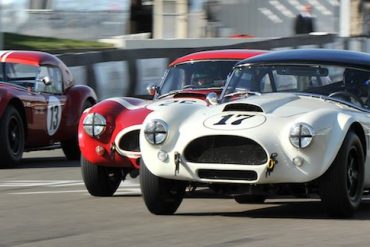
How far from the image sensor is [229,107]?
791 centimetres

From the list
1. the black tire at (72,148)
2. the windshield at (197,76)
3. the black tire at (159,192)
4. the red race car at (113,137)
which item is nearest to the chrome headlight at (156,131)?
the black tire at (159,192)

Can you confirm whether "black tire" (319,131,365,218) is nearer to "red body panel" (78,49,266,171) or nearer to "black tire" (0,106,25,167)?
"red body panel" (78,49,266,171)

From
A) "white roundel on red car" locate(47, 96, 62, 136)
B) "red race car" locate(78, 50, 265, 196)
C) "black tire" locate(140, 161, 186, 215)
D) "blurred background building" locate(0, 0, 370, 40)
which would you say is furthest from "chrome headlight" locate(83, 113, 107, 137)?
"blurred background building" locate(0, 0, 370, 40)

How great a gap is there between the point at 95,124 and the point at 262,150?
2118mm

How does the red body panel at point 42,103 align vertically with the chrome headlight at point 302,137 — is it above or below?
below

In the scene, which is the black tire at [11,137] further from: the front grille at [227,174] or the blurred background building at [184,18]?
the blurred background building at [184,18]

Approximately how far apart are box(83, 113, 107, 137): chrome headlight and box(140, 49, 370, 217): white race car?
1124 mm

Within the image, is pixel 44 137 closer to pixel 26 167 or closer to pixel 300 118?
pixel 26 167

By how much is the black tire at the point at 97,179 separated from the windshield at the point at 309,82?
129cm

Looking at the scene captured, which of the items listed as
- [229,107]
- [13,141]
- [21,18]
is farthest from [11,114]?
[21,18]

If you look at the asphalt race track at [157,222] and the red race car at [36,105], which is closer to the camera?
the asphalt race track at [157,222]

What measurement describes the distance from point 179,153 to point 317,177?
104 cm

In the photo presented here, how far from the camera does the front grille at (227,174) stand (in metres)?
7.49

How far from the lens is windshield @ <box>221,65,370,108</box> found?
28.1 feet
